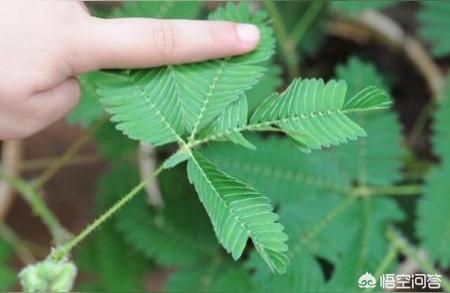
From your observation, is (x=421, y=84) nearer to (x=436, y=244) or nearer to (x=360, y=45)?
(x=360, y=45)

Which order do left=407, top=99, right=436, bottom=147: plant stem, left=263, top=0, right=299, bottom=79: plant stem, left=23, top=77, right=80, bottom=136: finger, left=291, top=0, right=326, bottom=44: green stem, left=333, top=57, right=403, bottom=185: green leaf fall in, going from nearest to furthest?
left=23, top=77, right=80, bottom=136: finger < left=333, top=57, right=403, bottom=185: green leaf < left=263, top=0, right=299, bottom=79: plant stem < left=291, top=0, right=326, bottom=44: green stem < left=407, top=99, right=436, bottom=147: plant stem

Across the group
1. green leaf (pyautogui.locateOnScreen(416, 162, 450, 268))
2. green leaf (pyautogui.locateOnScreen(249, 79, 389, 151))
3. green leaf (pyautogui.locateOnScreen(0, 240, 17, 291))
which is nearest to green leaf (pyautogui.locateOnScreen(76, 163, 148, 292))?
green leaf (pyautogui.locateOnScreen(0, 240, 17, 291))

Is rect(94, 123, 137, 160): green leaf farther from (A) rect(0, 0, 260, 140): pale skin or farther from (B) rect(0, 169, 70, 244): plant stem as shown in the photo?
(A) rect(0, 0, 260, 140): pale skin

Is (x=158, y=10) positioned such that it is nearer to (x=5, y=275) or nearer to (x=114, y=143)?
(x=114, y=143)

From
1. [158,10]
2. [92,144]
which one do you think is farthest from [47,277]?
[92,144]

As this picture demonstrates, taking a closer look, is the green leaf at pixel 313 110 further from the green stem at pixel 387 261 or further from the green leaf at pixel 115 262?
the green leaf at pixel 115 262

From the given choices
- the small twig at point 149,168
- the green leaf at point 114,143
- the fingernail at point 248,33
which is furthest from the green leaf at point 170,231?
the fingernail at point 248,33
